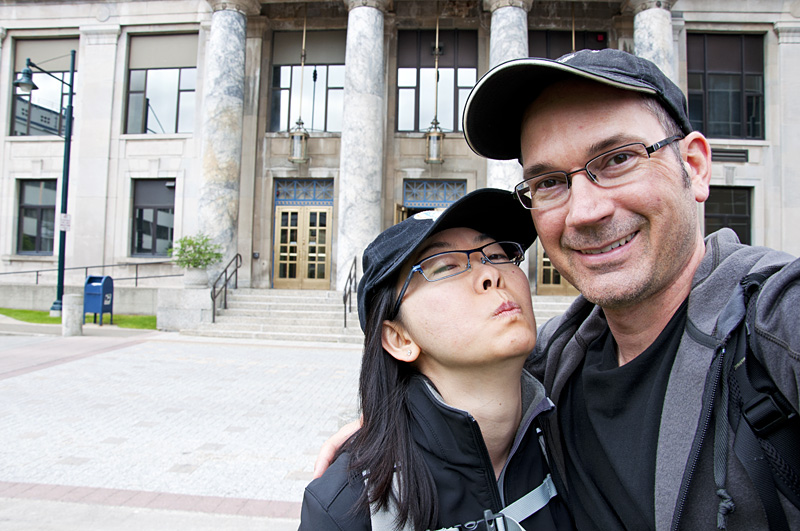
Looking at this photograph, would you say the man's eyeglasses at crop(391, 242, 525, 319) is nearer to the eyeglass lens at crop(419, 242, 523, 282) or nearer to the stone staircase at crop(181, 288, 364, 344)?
the eyeglass lens at crop(419, 242, 523, 282)

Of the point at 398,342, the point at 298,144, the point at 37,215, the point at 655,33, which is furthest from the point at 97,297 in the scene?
the point at 655,33

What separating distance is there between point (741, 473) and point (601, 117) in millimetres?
911

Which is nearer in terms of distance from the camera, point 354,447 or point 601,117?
point 601,117

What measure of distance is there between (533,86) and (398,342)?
0.92m

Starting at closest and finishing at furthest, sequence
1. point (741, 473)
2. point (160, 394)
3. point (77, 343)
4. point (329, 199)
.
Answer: point (741, 473) < point (160, 394) < point (77, 343) < point (329, 199)

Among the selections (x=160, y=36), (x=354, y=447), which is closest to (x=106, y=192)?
(x=160, y=36)

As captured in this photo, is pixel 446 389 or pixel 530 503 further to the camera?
pixel 446 389

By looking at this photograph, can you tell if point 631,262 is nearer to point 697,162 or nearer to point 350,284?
point 697,162

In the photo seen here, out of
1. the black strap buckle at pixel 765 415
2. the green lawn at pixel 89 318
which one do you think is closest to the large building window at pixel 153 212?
the green lawn at pixel 89 318

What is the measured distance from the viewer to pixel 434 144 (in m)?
17.8

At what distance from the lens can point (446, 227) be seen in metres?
1.65

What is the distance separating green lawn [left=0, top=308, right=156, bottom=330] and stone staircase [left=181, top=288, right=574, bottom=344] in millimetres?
2814

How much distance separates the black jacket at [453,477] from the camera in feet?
4.60

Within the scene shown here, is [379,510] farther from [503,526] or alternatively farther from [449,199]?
[449,199]
